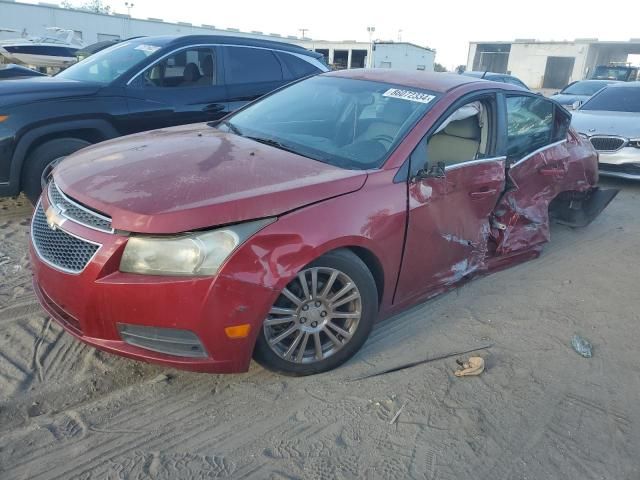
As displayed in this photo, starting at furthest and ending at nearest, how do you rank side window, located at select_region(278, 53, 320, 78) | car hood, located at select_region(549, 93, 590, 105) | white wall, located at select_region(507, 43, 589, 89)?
white wall, located at select_region(507, 43, 589, 89) < car hood, located at select_region(549, 93, 590, 105) < side window, located at select_region(278, 53, 320, 78)

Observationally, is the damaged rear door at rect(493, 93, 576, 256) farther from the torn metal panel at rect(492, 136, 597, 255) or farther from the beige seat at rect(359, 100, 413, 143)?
the beige seat at rect(359, 100, 413, 143)

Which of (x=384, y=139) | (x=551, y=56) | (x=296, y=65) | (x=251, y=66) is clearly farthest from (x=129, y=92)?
(x=551, y=56)

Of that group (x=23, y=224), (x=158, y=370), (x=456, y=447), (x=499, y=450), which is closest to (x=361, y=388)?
(x=456, y=447)

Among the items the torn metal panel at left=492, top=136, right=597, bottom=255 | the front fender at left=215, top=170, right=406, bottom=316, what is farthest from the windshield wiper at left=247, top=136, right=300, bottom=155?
the torn metal panel at left=492, top=136, right=597, bottom=255

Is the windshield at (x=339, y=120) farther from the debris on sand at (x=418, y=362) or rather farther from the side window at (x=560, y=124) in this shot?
the side window at (x=560, y=124)

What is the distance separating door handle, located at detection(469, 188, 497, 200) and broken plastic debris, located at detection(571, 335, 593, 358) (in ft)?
3.78

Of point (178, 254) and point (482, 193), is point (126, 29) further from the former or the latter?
point (178, 254)

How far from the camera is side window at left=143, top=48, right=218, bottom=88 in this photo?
5516mm

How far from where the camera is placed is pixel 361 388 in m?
2.81

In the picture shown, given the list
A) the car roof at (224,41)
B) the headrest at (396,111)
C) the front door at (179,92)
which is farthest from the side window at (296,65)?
the headrest at (396,111)

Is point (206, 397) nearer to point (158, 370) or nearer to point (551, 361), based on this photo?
point (158, 370)

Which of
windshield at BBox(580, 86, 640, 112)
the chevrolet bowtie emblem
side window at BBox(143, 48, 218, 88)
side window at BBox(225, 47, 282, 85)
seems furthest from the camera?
windshield at BBox(580, 86, 640, 112)

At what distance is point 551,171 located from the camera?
444 cm

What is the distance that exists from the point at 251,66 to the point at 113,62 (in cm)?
159
